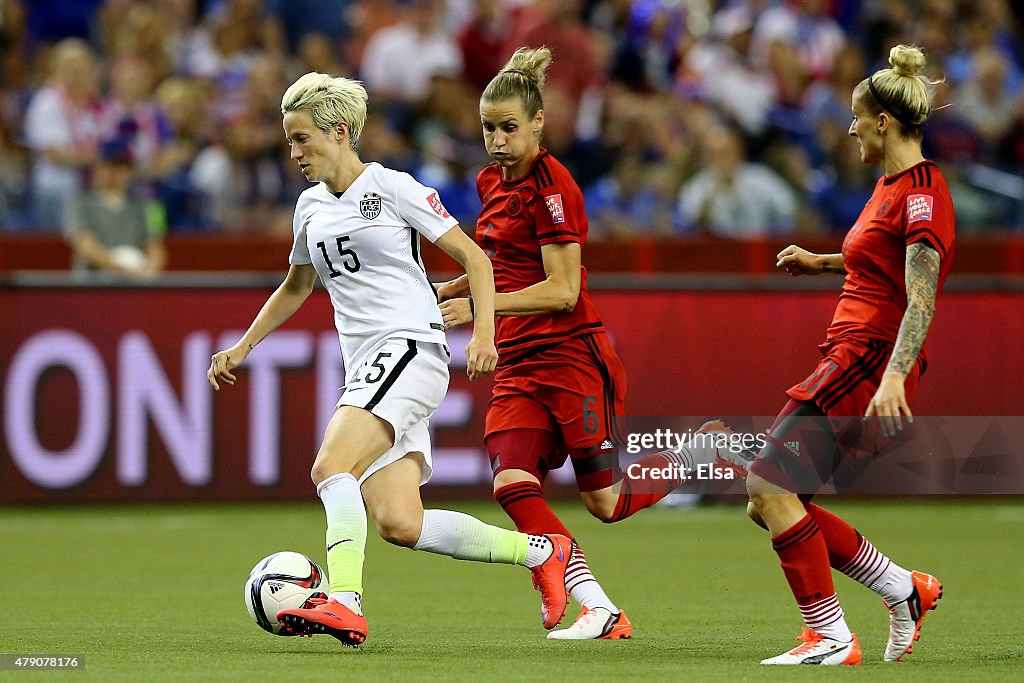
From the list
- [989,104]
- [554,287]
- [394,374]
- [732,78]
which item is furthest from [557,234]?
[989,104]

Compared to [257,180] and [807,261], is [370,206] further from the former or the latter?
[257,180]

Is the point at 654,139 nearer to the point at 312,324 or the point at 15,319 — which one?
the point at 312,324

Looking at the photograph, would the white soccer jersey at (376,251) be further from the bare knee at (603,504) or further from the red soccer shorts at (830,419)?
the red soccer shorts at (830,419)

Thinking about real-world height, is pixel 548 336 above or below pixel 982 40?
below

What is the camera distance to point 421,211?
6203 mm

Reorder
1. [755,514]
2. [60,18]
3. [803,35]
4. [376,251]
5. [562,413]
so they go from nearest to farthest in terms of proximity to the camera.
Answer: [755,514] → [376,251] → [562,413] → [60,18] → [803,35]

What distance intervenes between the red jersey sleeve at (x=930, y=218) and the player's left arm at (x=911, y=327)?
3cm

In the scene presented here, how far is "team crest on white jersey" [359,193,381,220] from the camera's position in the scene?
6.20m

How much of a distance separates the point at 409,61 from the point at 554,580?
9952mm

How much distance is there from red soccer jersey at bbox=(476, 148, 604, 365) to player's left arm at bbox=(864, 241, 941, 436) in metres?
1.46

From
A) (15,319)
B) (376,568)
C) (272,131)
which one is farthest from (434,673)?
(272,131)

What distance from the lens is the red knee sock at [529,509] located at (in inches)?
262

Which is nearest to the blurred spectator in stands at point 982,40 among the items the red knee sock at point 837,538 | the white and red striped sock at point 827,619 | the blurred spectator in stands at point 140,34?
the blurred spectator in stands at point 140,34

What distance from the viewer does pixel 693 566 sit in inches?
363
